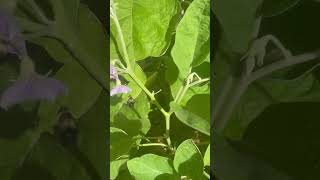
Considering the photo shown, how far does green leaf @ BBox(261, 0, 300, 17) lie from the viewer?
2.14ft

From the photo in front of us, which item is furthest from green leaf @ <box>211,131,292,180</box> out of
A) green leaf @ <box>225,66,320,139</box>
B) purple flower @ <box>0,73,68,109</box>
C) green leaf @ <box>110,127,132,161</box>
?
purple flower @ <box>0,73,68,109</box>

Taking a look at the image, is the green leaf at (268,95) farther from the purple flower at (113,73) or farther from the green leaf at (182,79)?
Answer: the purple flower at (113,73)

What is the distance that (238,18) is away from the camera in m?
0.66

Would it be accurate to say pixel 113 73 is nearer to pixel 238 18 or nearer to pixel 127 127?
pixel 127 127

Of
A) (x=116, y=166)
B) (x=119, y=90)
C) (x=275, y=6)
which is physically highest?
(x=275, y=6)

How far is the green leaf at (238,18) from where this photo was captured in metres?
0.65

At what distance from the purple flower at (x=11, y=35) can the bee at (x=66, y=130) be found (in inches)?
4.2

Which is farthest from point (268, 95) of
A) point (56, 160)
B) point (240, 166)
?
point (56, 160)

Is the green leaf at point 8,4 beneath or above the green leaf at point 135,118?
above

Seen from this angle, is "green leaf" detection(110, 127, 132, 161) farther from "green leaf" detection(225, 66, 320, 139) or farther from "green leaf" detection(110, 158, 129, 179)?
Result: "green leaf" detection(225, 66, 320, 139)

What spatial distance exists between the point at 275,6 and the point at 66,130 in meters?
0.34

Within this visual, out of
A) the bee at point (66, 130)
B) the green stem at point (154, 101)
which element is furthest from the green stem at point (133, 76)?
the bee at point (66, 130)

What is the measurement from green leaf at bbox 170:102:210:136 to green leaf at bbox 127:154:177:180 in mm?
64

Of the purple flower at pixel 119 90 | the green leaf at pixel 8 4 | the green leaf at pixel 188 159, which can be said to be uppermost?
the green leaf at pixel 8 4
